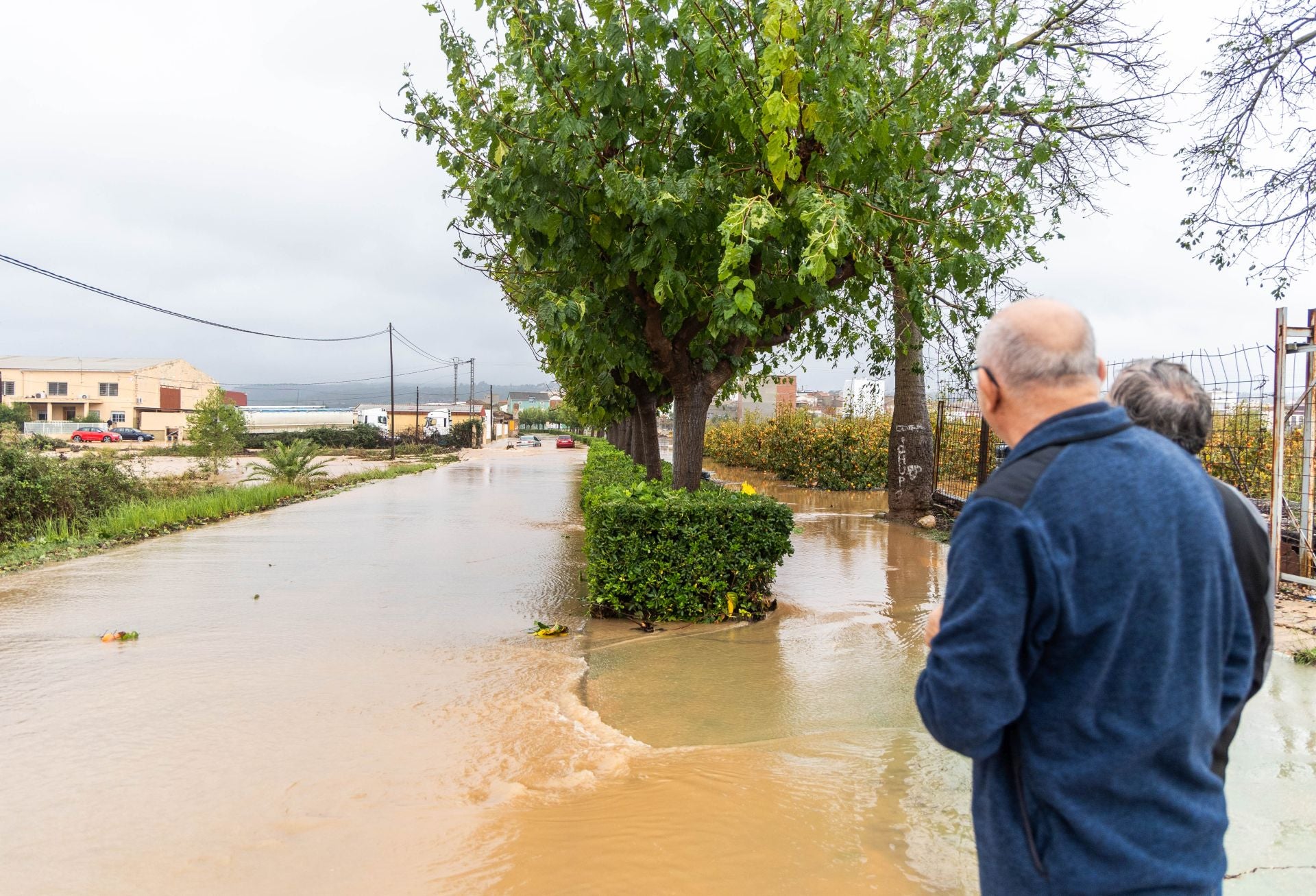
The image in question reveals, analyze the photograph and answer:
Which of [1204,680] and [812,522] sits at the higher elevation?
[1204,680]

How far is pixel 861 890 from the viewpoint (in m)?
3.06

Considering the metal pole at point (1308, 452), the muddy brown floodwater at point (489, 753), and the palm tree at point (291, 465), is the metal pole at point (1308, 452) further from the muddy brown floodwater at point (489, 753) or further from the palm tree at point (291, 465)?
the palm tree at point (291, 465)

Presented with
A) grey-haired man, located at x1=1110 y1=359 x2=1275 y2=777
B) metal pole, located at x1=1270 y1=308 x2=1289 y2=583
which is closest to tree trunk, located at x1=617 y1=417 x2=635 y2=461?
metal pole, located at x1=1270 y1=308 x2=1289 y2=583

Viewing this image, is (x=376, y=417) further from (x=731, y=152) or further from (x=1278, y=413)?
(x=1278, y=413)

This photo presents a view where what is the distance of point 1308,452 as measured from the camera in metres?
6.70

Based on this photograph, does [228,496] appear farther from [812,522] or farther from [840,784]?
[840,784]

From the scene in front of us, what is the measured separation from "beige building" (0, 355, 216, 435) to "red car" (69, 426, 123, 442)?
9499 mm

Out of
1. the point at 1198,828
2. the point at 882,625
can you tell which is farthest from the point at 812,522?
the point at 1198,828

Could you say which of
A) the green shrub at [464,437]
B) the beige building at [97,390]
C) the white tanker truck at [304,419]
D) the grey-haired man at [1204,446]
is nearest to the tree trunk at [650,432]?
the grey-haired man at [1204,446]

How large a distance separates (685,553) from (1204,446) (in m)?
4.97

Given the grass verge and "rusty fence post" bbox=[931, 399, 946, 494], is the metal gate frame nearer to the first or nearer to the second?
"rusty fence post" bbox=[931, 399, 946, 494]

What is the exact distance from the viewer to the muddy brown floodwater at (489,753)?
129 inches

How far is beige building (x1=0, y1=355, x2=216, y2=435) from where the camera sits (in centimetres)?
7394

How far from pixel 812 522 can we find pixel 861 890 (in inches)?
467
